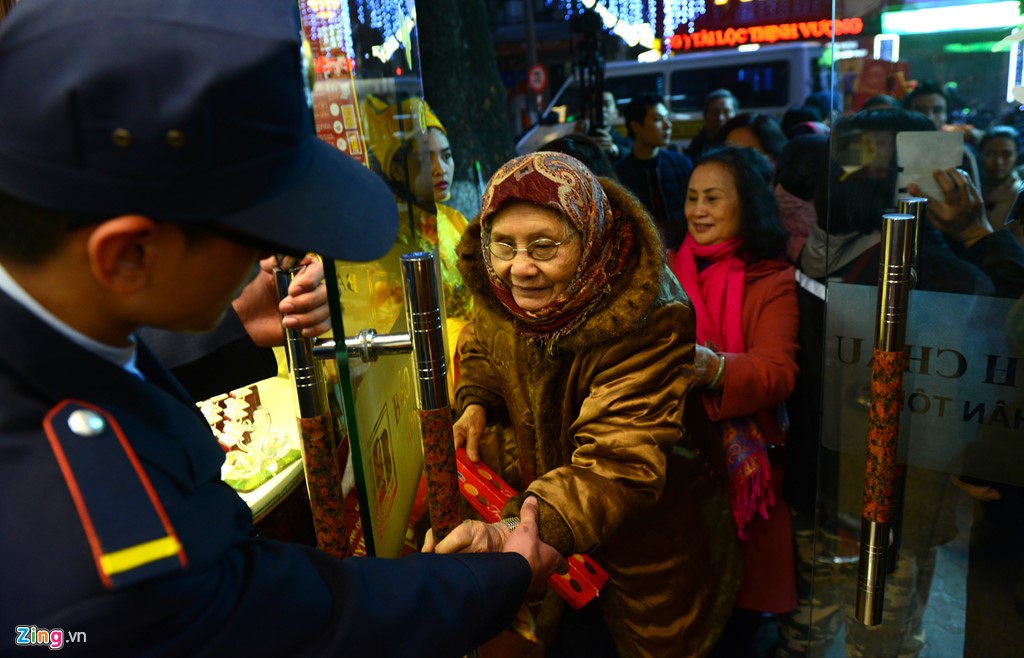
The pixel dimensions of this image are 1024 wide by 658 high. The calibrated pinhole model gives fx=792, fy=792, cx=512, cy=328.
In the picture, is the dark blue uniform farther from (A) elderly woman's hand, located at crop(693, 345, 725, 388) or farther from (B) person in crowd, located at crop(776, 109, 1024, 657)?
(B) person in crowd, located at crop(776, 109, 1024, 657)

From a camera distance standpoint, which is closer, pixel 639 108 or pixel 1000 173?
pixel 1000 173

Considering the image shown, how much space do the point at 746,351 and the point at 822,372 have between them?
384 millimetres

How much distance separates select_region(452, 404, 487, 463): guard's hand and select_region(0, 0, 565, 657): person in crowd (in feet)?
3.09

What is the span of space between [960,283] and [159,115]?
1.57 metres

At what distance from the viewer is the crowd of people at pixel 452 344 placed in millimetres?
639

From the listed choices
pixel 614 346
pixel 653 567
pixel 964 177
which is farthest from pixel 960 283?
pixel 653 567

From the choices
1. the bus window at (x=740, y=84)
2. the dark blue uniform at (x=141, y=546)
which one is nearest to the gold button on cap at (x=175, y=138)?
the dark blue uniform at (x=141, y=546)

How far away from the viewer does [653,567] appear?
1742 mm

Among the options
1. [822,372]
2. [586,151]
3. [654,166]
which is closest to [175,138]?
[822,372]

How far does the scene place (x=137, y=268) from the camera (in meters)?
0.69

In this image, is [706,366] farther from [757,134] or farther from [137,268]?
[757,134]

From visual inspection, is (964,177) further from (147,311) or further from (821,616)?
(147,311)

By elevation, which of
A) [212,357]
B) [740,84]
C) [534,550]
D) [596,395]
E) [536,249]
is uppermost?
[740,84]

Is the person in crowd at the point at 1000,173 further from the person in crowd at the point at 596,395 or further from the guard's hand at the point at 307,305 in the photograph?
the guard's hand at the point at 307,305
